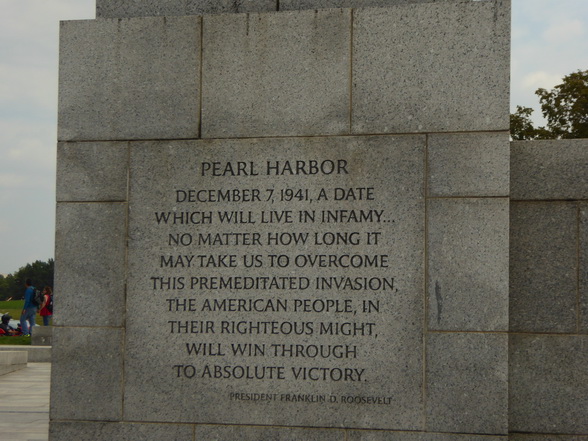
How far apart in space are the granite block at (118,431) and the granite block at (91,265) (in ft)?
3.24

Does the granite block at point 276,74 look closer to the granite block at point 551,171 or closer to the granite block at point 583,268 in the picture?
the granite block at point 551,171

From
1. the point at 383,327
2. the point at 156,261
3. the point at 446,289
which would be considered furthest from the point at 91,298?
the point at 446,289

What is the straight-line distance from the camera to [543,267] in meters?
8.77

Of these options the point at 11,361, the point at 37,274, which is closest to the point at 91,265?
the point at 11,361

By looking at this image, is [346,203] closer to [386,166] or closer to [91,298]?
[386,166]

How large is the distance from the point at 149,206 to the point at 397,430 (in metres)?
3.23

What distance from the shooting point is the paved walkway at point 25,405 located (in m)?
12.7

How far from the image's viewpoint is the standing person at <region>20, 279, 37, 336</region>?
102 feet

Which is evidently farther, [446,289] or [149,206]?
[149,206]

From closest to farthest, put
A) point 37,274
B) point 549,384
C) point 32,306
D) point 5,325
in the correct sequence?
1. point 549,384
2. point 32,306
3. point 5,325
4. point 37,274

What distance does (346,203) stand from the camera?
329 inches

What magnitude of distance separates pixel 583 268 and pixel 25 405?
11250 mm

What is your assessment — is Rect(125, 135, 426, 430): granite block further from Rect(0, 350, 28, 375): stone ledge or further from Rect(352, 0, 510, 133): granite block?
Rect(0, 350, 28, 375): stone ledge

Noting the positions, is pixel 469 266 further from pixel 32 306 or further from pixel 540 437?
pixel 32 306
